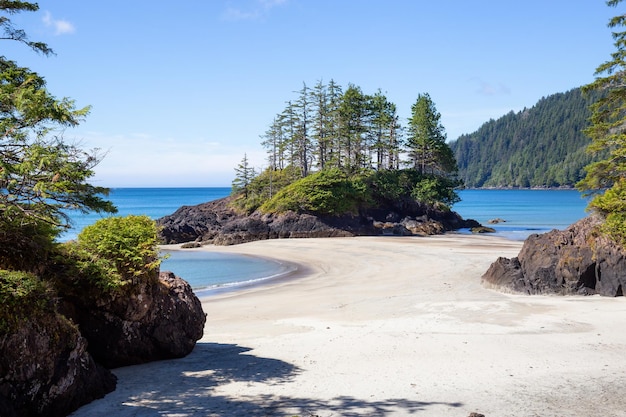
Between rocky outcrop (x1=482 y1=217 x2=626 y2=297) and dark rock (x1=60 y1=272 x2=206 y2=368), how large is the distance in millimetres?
14266

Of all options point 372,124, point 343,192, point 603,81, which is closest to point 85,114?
point 603,81

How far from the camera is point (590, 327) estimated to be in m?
14.0

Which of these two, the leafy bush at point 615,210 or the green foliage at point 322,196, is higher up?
the green foliage at point 322,196

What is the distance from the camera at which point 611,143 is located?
22656 mm

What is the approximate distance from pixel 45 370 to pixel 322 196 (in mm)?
45153

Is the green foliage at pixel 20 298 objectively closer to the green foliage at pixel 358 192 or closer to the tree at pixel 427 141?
the green foliage at pixel 358 192

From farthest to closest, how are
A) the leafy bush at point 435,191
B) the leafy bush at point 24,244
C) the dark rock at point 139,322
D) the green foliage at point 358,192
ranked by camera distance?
the leafy bush at point 435,191, the green foliage at point 358,192, the dark rock at point 139,322, the leafy bush at point 24,244

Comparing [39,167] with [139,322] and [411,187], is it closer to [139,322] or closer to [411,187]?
[139,322]

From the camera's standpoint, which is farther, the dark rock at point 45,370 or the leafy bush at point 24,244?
the leafy bush at point 24,244

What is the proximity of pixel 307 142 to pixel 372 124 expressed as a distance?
9.39 m

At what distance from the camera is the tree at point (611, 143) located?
2003 cm

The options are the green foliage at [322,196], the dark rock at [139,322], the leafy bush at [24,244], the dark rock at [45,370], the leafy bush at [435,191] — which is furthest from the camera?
the leafy bush at [435,191]

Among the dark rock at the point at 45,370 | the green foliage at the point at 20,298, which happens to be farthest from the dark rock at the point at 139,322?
the green foliage at the point at 20,298

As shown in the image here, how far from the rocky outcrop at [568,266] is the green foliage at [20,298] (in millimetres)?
17829
